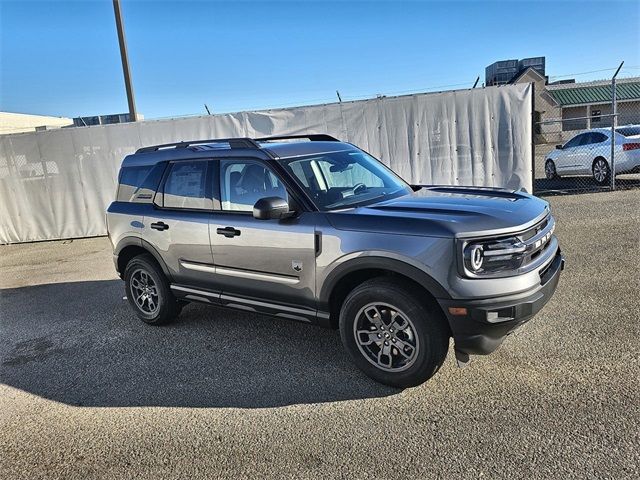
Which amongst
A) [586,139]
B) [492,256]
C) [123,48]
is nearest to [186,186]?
[492,256]

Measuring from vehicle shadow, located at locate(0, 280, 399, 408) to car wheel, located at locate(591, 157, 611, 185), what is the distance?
10.5 meters

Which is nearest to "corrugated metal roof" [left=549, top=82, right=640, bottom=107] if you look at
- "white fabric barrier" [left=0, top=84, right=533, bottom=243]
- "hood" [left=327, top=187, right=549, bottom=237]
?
"white fabric barrier" [left=0, top=84, right=533, bottom=243]

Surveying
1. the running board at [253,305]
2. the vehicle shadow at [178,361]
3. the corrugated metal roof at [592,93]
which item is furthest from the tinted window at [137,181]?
the corrugated metal roof at [592,93]

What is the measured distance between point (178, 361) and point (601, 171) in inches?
469

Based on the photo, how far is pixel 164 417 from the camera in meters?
3.54

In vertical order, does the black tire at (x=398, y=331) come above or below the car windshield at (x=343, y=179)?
below

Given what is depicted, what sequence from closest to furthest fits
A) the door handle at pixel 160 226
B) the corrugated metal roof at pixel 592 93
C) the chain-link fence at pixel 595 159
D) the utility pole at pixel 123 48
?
the door handle at pixel 160 226
the utility pole at pixel 123 48
the chain-link fence at pixel 595 159
the corrugated metal roof at pixel 592 93

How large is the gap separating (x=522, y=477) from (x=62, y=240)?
11.7m

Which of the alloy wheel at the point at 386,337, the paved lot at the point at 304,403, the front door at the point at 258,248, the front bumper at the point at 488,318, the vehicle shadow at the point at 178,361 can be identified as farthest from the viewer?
the front door at the point at 258,248

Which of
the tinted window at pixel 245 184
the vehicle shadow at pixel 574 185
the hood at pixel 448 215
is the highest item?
the tinted window at pixel 245 184

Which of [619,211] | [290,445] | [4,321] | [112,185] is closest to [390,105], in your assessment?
[619,211]

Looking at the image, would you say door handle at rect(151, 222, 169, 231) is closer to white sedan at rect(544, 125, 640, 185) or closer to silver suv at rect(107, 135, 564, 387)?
silver suv at rect(107, 135, 564, 387)

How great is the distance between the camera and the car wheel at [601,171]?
40.2 feet

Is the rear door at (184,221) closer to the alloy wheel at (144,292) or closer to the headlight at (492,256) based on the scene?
the alloy wheel at (144,292)
